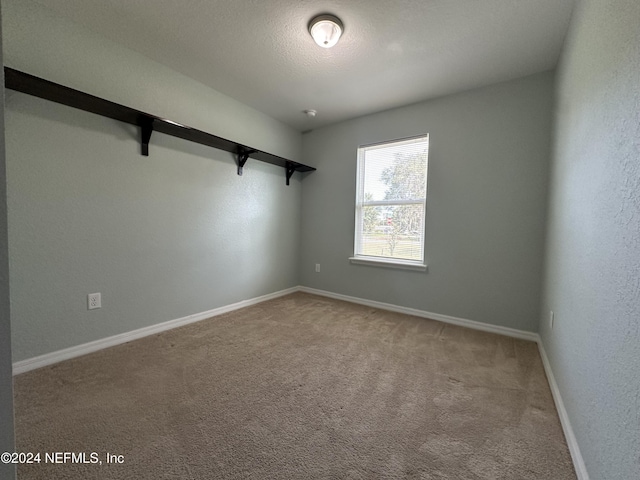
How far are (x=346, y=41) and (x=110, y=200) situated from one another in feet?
7.28

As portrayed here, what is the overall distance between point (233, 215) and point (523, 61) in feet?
10.1

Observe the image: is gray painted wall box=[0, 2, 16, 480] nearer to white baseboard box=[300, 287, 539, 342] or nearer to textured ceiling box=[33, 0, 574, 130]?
textured ceiling box=[33, 0, 574, 130]

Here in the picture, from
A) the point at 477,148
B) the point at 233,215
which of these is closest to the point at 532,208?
the point at 477,148

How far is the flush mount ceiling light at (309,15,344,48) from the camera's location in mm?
1717

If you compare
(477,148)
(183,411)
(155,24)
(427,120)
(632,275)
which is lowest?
(183,411)

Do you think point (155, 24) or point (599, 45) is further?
point (155, 24)

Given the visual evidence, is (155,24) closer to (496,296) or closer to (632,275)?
(632,275)

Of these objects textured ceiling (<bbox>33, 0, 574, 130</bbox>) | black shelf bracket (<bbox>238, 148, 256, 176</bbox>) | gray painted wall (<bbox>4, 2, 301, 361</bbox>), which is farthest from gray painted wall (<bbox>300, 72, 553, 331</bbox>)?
gray painted wall (<bbox>4, 2, 301, 361</bbox>)

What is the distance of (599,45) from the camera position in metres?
1.17

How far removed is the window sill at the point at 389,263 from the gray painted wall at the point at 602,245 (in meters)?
1.30

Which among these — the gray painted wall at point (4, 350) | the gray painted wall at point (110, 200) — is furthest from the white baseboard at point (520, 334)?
the gray painted wall at point (4, 350)

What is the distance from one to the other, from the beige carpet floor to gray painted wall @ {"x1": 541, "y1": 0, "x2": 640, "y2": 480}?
0.33 meters

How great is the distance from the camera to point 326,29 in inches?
69.4

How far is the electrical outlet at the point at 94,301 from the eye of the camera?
6.36 feet
